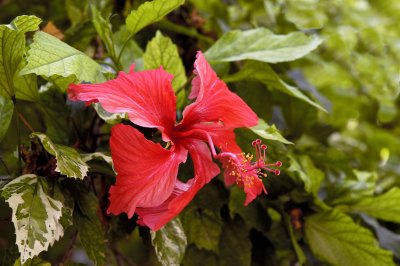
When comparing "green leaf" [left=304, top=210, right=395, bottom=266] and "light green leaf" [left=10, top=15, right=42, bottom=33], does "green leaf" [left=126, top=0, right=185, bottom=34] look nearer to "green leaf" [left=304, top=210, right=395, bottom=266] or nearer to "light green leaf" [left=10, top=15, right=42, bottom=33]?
"light green leaf" [left=10, top=15, right=42, bottom=33]

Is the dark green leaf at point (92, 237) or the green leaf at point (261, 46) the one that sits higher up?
the green leaf at point (261, 46)

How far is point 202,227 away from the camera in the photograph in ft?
2.26

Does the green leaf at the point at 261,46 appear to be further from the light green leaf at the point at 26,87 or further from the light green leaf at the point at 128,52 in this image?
the light green leaf at the point at 26,87

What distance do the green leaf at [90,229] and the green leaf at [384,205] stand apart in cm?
41

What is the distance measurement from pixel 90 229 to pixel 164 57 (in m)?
0.24

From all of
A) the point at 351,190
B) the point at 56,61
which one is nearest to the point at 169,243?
the point at 56,61

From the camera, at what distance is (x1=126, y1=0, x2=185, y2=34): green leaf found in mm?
558

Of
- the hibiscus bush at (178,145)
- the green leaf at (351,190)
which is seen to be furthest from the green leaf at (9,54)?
the green leaf at (351,190)

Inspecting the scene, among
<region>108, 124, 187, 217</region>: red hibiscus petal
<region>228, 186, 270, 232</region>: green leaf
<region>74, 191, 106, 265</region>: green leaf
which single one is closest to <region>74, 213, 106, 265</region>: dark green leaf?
<region>74, 191, 106, 265</region>: green leaf

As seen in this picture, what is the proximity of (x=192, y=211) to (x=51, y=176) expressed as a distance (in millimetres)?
227

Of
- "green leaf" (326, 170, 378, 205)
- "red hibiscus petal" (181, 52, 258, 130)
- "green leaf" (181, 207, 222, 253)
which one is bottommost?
"green leaf" (326, 170, 378, 205)

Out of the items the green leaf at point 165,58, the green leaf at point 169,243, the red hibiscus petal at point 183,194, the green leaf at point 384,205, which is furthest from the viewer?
the green leaf at point 384,205

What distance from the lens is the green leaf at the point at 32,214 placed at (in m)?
0.45

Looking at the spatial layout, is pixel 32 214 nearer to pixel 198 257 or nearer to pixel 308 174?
pixel 198 257
